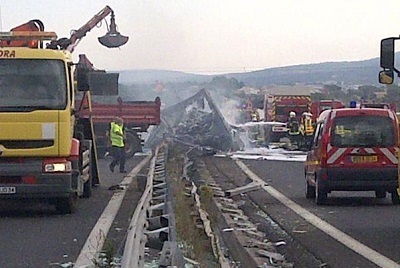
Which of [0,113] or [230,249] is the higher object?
[0,113]

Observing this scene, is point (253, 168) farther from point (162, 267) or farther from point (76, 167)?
point (162, 267)

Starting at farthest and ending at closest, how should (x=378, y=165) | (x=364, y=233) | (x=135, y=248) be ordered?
1. (x=378, y=165)
2. (x=364, y=233)
3. (x=135, y=248)

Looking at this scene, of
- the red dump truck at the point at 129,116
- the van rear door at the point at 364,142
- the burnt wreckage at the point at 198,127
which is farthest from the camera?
the burnt wreckage at the point at 198,127

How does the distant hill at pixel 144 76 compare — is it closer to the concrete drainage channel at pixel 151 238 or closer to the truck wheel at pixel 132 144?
the truck wheel at pixel 132 144

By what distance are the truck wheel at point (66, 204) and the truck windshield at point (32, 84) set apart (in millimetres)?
1616

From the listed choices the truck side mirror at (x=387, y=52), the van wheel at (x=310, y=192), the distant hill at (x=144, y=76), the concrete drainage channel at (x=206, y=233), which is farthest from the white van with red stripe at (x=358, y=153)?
the distant hill at (x=144, y=76)

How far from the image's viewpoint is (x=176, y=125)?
182 ft

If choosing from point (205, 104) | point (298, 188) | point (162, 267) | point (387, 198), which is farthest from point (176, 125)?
Answer: point (162, 267)

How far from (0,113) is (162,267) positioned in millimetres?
8719

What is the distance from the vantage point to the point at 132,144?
4184cm

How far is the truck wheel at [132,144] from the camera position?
41719mm

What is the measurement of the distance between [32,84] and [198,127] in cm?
3352

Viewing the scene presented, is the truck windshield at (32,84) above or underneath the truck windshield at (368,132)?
above

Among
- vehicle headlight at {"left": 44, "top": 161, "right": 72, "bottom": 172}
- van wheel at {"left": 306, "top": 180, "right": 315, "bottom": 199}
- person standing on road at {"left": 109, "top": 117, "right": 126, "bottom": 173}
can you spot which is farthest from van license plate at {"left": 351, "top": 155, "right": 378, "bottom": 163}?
person standing on road at {"left": 109, "top": 117, "right": 126, "bottom": 173}
